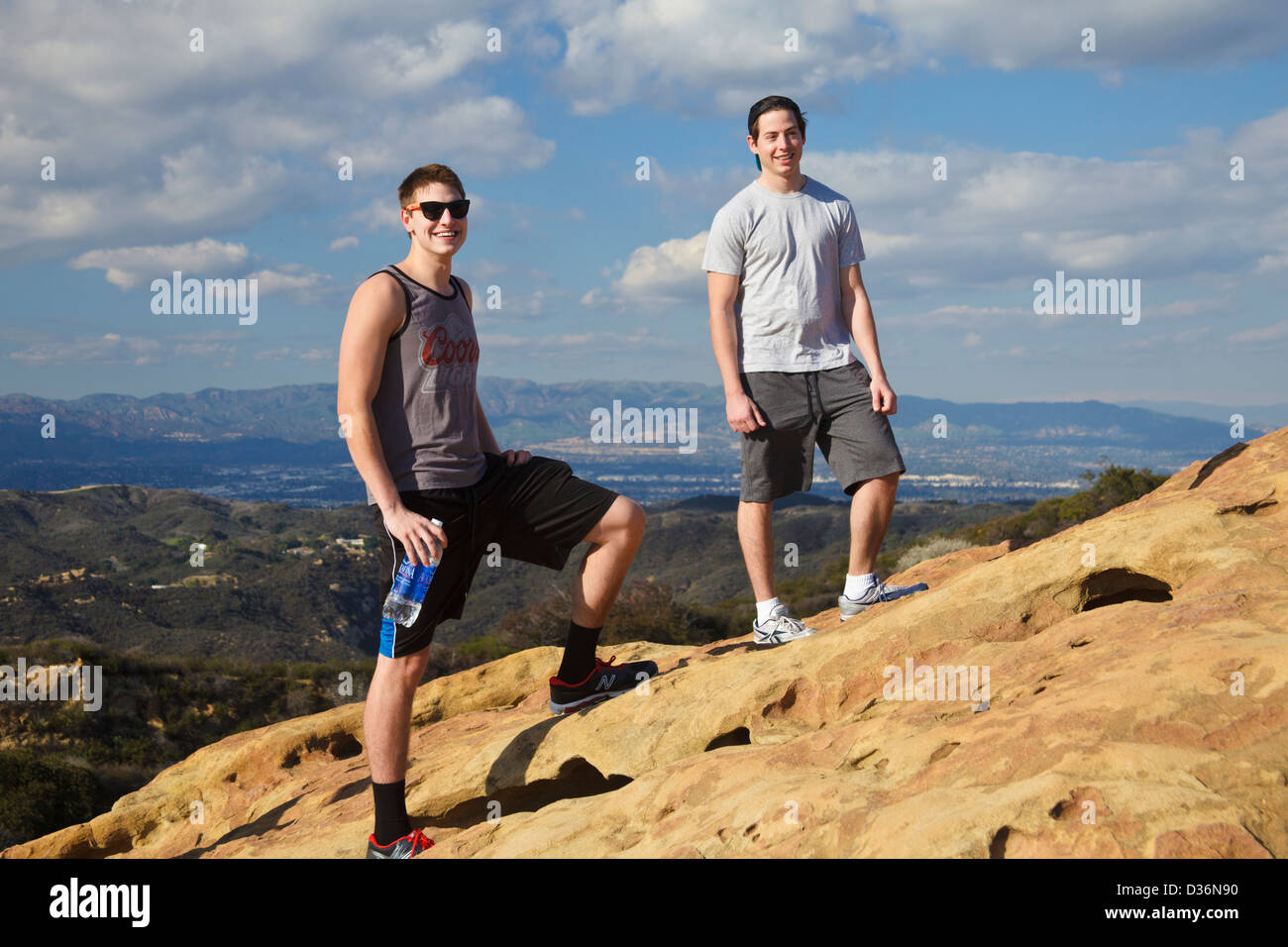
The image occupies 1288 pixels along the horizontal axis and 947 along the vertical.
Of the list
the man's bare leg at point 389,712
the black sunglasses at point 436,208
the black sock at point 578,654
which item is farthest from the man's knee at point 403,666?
the black sunglasses at point 436,208

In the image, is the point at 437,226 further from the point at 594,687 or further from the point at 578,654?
the point at 594,687

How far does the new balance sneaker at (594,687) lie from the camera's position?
5684mm

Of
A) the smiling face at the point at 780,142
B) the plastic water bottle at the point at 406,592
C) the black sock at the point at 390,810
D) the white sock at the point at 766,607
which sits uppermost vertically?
the smiling face at the point at 780,142

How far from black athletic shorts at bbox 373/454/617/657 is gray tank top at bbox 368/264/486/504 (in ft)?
0.34

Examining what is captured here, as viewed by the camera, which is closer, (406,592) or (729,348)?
(406,592)

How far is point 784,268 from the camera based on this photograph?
550 cm

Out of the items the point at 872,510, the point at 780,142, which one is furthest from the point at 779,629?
the point at 780,142

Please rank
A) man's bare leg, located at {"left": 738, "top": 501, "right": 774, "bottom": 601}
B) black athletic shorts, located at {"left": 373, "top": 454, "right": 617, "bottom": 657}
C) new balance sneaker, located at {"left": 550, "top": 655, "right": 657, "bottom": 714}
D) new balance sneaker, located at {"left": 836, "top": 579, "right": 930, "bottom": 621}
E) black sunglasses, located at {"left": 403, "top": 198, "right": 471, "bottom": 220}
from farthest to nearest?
new balance sneaker, located at {"left": 836, "top": 579, "right": 930, "bottom": 621} < new balance sneaker, located at {"left": 550, "top": 655, "right": 657, "bottom": 714} < man's bare leg, located at {"left": 738, "top": 501, "right": 774, "bottom": 601} < black sunglasses, located at {"left": 403, "top": 198, "right": 471, "bottom": 220} < black athletic shorts, located at {"left": 373, "top": 454, "right": 617, "bottom": 657}

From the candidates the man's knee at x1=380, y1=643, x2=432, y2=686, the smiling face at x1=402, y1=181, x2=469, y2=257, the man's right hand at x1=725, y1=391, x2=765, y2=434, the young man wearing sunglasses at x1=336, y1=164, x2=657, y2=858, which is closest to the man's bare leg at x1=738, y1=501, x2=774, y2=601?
the man's right hand at x1=725, y1=391, x2=765, y2=434

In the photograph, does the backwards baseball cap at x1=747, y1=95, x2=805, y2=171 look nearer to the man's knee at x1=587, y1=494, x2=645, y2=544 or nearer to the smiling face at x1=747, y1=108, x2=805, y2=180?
the smiling face at x1=747, y1=108, x2=805, y2=180

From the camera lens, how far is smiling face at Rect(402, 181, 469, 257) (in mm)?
4465

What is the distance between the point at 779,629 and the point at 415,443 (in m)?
2.54

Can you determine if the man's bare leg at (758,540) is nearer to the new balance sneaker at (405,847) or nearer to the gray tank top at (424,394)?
the gray tank top at (424,394)

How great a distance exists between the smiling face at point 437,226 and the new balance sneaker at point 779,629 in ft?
9.33
